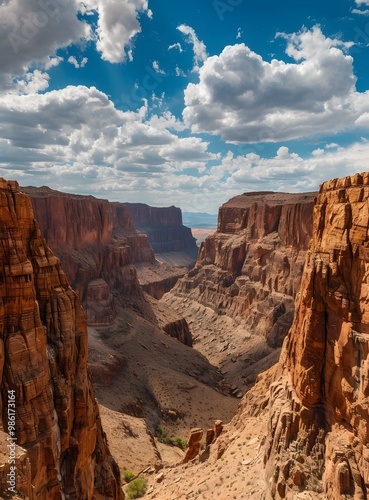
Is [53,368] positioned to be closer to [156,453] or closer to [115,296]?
[156,453]

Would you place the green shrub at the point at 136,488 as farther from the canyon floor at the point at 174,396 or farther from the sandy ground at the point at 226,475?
the canyon floor at the point at 174,396

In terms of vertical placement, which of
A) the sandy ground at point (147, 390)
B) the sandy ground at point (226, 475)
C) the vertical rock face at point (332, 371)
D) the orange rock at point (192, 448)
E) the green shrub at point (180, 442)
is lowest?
the green shrub at point (180, 442)

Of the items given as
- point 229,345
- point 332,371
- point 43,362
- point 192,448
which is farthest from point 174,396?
point 43,362

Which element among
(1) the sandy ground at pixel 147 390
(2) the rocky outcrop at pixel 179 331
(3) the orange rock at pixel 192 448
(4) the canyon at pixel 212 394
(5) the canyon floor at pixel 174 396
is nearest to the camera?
(4) the canyon at pixel 212 394

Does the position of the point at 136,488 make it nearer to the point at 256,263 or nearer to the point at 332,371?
the point at 332,371

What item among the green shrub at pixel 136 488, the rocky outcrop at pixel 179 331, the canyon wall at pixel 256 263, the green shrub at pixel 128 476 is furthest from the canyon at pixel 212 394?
the canyon wall at pixel 256 263

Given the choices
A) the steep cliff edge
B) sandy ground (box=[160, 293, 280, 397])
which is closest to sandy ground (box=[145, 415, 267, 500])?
sandy ground (box=[160, 293, 280, 397])
